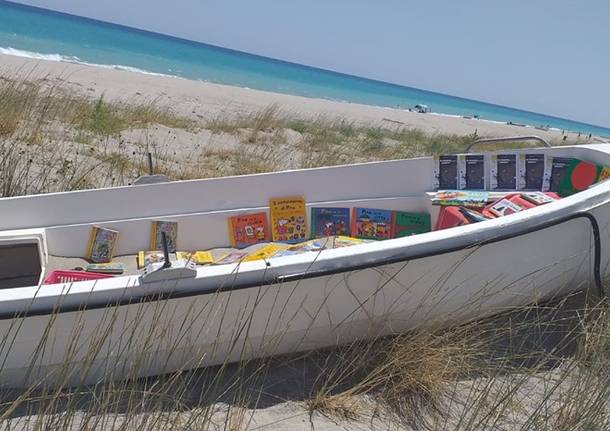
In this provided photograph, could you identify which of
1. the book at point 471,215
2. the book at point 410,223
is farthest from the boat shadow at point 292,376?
the book at point 410,223

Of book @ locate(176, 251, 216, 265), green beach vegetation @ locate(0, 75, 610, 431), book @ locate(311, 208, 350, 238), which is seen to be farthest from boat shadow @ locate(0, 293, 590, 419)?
book @ locate(311, 208, 350, 238)

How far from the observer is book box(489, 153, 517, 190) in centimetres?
408

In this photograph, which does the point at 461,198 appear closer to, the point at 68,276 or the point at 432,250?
the point at 432,250

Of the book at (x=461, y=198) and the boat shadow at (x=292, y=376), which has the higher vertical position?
the book at (x=461, y=198)

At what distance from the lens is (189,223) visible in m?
3.66

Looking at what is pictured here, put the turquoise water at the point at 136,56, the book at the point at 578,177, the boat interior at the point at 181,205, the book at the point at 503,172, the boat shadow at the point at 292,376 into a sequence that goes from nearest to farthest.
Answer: the boat shadow at the point at 292,376, the boat interior at the point at 181,205, the book at the point at 578,177, the book at the point at 503,172, the turquoise water at the point at 136,56

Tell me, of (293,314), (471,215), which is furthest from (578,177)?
(293,314)

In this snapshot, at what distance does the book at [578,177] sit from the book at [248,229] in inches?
85.4

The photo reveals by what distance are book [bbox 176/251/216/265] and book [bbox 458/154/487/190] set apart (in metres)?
1.96

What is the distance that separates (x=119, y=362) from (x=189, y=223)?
62.2 inches

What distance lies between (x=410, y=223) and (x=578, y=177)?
4.08 feet

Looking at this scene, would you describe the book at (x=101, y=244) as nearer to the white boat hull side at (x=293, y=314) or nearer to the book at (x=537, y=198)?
the white boat hull side at (x=293, y=314)

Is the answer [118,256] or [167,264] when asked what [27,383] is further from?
[118,256]

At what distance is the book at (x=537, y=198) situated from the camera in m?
3.58
